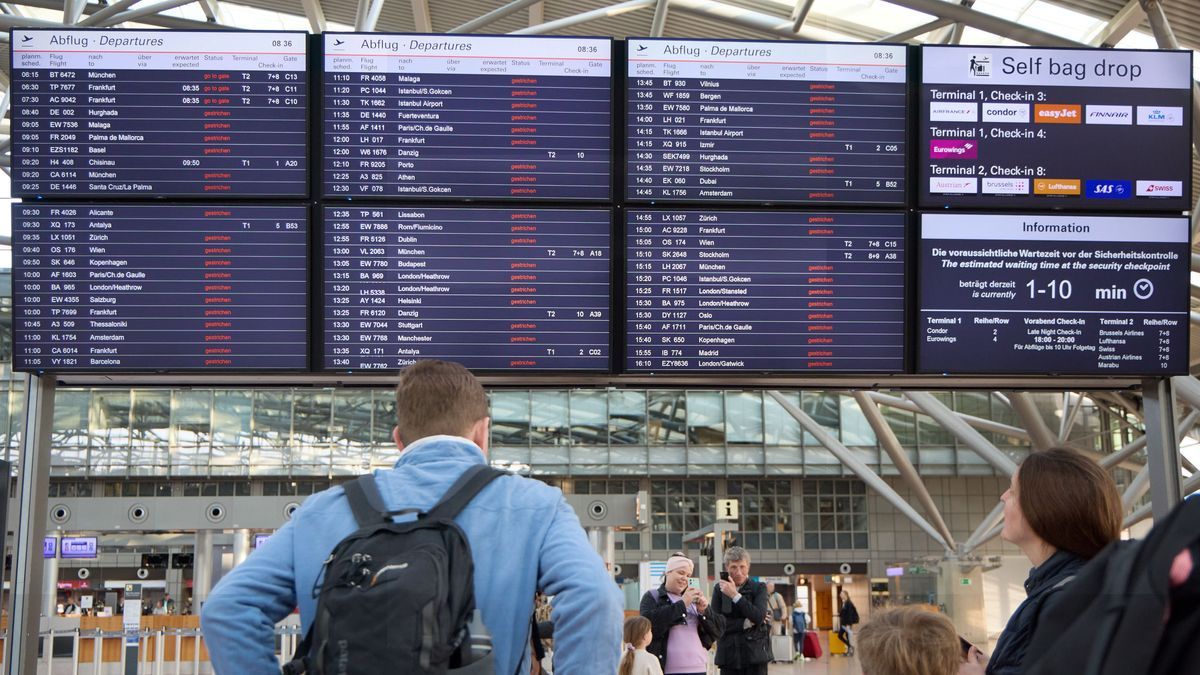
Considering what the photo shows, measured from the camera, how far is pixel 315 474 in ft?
150

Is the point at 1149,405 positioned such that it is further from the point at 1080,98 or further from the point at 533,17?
the point at 533,17

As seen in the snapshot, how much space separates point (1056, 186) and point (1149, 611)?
5.76 m

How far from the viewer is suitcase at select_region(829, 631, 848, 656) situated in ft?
118

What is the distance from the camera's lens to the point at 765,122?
655 centimetres

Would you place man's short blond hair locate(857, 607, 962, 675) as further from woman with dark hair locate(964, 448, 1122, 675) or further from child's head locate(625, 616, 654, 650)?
child's head locate(625, 616, 654, 650)

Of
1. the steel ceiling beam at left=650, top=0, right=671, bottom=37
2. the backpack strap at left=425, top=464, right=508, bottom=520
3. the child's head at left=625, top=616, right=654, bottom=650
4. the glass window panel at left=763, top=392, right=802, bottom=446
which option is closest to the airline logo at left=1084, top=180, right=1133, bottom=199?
the child's head at left=625, top=616, right=654, bottom=650

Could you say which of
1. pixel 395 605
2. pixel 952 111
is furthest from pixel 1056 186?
pixel 395 605

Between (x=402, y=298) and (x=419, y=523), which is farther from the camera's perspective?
→ (x=402, y=298)

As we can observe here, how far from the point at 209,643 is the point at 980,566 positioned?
129ft

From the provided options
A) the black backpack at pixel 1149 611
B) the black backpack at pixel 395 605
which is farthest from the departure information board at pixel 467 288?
the black backpack at pixel 1149 611

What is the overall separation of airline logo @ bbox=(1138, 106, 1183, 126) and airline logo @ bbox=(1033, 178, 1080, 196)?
1.63 ft

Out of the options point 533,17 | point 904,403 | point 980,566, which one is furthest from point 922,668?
point 980,566

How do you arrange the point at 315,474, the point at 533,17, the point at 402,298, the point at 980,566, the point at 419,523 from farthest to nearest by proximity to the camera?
the point at 315,474, the point at 980,566, the point at 533,17, the point at 402,298, the point at 419,523

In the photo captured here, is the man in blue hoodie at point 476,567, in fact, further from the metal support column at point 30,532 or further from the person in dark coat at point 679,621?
the person in dark coat at point 679,621
